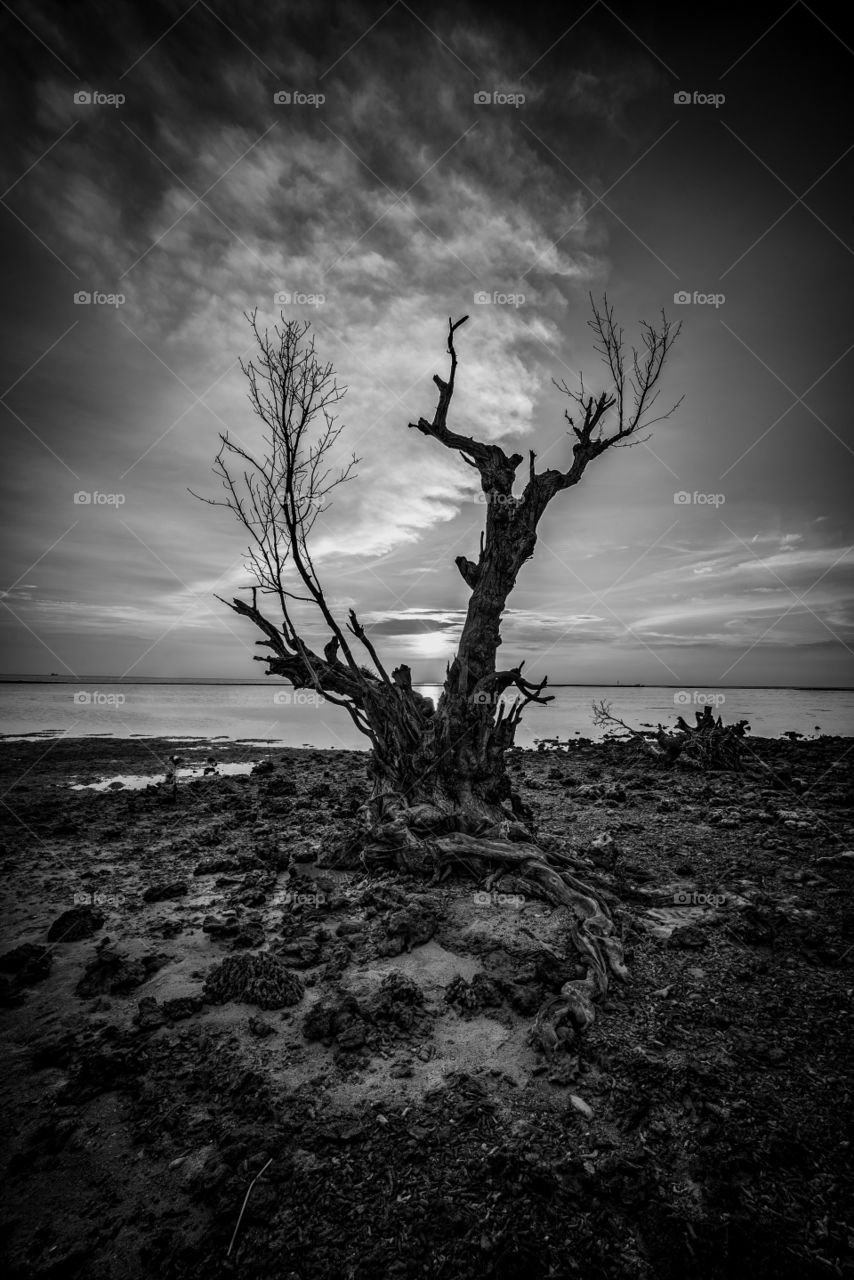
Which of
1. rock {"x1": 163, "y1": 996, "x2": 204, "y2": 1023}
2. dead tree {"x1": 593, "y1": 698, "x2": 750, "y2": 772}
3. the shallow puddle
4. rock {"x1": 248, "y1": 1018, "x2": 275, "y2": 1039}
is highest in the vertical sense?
dead tree {"x1": 593, "y1": 698, "x2": 750, "y2": 772}

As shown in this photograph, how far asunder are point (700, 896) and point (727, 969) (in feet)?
4.86

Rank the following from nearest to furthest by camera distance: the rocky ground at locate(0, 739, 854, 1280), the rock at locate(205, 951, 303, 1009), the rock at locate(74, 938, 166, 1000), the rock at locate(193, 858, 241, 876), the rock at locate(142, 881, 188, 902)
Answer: the rocky ground at locate(0, 739, 854, 1280) < the rock at locate(205, 951, 303, 1009) < the rock at locate(74, 938, 166, 1000) < the rock at locate(142, 881, 188, 902) < the rock at locate(193, 858, 241, 876)

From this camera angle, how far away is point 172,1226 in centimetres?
260

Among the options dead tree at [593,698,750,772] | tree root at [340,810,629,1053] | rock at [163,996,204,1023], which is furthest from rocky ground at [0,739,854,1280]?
dead tree at [593,698,750,772]

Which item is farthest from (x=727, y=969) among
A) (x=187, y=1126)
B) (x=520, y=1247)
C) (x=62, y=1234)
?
(x=62, y=1234)

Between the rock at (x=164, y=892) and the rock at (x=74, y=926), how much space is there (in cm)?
65

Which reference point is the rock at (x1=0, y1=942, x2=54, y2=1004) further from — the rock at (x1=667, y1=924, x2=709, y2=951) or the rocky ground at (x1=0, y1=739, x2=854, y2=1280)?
the rock at (x1=667, y1=924, x2=709, y2=951)

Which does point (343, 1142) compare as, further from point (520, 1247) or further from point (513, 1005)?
point (513, 1005)

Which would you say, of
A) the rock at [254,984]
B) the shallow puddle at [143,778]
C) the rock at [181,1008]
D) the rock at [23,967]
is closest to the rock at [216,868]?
the rock at [23,967]

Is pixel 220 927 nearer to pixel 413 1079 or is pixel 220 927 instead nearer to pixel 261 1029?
pixel 261 1029

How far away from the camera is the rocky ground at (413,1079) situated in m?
2.49

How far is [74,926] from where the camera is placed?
557 cm

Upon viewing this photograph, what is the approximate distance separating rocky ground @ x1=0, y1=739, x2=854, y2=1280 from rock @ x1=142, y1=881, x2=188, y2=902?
0.12 feet

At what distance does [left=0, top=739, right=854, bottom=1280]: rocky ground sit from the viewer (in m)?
2.49
